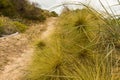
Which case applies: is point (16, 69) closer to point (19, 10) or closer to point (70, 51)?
point (70, 51)

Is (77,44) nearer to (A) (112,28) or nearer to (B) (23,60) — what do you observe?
(A) (112,28)

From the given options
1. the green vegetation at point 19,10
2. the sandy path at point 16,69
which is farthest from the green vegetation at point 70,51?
the green vegetation at point 19,10

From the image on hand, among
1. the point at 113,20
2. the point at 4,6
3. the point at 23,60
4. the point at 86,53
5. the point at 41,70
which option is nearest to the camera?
the point at 113,20

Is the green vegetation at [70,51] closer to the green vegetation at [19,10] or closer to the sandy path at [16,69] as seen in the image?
the sandy path at [16,69]

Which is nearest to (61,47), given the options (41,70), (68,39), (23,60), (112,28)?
(68,39)

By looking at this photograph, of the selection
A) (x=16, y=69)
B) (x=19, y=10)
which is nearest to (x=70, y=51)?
(x=16, y=69)

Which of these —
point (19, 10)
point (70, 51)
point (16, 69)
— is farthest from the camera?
point (19, 10)

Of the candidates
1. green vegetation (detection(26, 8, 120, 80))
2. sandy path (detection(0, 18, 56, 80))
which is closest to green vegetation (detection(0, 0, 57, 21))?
sandy path (detection(0, 18, 56, 80))

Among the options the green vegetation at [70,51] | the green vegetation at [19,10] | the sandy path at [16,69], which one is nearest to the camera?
the green vegetation at [70,51]

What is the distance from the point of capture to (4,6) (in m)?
16.7

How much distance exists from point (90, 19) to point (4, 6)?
1250 centimetres

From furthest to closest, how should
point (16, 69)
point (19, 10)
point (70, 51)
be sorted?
point (19, 10) → point (16, 69) → point (70, 51)

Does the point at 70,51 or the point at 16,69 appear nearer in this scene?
the point at 70,51

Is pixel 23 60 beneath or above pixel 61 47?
beneath
